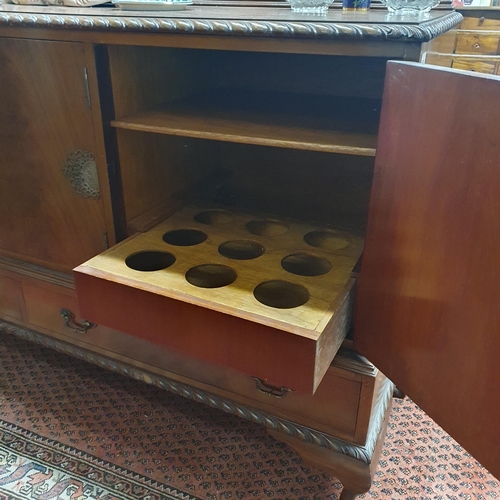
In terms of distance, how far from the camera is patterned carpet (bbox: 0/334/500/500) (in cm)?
90

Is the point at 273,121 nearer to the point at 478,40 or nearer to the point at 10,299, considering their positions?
the point at 10,299

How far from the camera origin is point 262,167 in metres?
1.11

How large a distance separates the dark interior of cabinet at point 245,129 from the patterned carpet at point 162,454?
0.45m

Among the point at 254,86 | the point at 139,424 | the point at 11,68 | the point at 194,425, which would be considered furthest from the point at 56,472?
the point at 254,86

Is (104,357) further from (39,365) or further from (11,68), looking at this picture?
(11,68)

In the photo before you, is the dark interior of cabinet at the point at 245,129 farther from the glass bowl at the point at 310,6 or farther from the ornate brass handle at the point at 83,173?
the glass bowl at the point at 310,6

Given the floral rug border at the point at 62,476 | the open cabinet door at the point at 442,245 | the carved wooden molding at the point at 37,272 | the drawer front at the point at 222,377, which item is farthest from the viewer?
the carved wooden molding at the point at 37,272

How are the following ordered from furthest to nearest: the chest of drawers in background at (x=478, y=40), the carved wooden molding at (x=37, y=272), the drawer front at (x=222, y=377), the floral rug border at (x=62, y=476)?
the chest of drawers in background at (x=478, y=40) → the carved wooden molding at (x=37, y=272) → the floral rug border at (x=62, y=476) → the drawer front at (x=222, y=377)

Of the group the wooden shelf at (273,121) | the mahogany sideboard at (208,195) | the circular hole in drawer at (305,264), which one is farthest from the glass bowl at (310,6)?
the circular hole in drawer at (305,264)

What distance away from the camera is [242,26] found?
2.13ft

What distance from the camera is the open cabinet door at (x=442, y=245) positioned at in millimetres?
500

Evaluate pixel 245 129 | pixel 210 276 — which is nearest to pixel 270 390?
pixel 210 276

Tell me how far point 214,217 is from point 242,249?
138 millimetres

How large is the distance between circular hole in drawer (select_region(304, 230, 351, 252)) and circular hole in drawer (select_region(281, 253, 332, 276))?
1.8 inches
